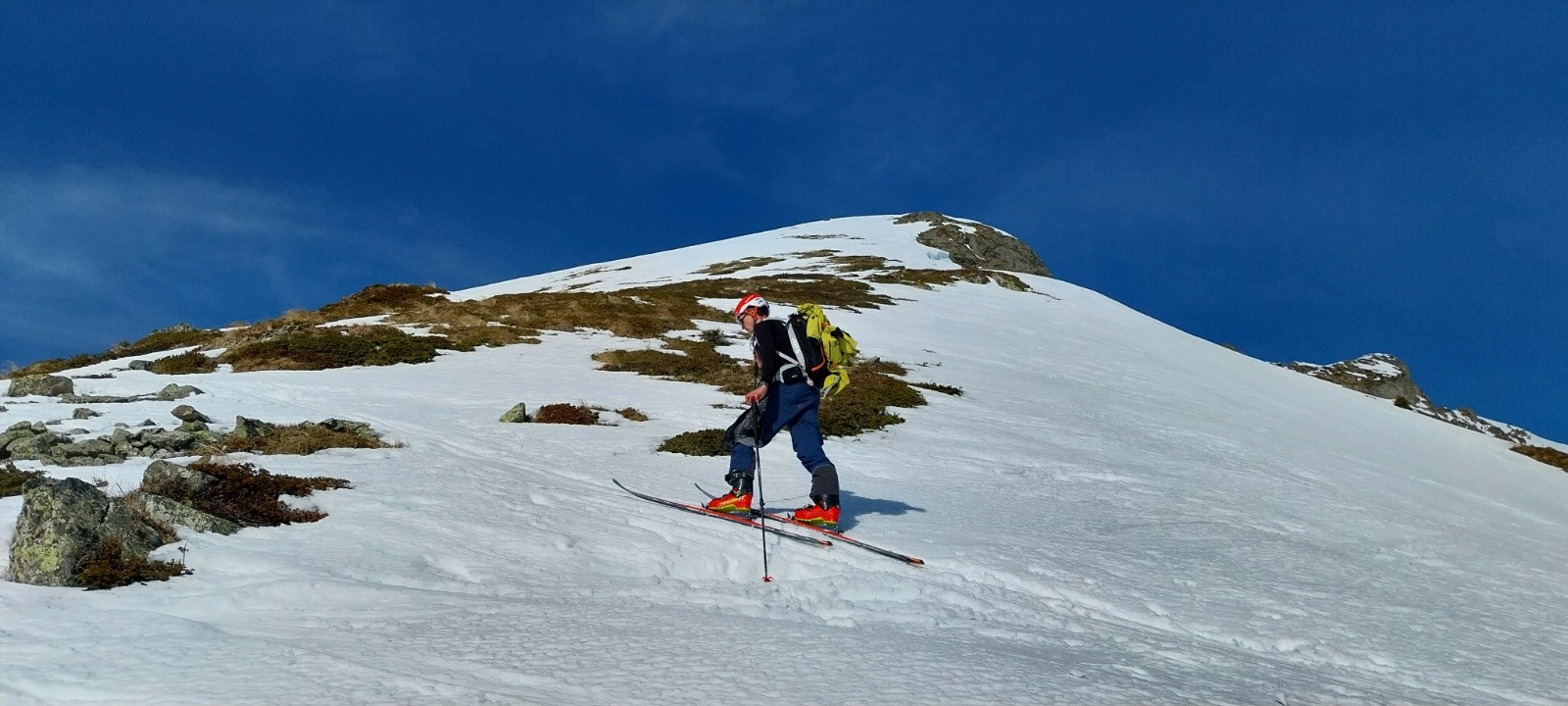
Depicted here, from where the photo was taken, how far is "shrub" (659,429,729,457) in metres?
11.8

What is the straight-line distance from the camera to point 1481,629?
6645 mm

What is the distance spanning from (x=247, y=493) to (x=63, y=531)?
217cm

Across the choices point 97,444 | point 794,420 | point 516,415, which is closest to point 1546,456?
point 794,420

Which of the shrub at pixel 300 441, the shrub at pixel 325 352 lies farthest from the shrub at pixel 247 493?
the shrub at pixel 325 352

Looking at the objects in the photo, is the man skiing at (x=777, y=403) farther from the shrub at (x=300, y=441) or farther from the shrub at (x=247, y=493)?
the shrub at (x=300, y=441)

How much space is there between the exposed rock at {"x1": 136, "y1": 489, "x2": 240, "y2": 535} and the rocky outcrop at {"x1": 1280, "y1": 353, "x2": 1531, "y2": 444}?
255 ft

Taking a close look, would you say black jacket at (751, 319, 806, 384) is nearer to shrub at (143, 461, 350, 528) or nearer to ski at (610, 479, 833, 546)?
ski at (610, 479, 833, 546)

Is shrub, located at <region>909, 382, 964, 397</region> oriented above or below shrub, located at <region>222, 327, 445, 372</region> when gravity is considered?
above

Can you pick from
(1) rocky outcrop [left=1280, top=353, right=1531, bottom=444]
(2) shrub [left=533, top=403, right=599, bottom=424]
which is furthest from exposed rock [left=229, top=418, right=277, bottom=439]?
(1) rocky outcrop [left=1280, top=353, right=1531, bottom=444]

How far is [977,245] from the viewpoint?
82.6 metres

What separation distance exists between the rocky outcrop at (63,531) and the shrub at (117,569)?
0.10ft

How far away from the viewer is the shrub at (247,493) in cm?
620

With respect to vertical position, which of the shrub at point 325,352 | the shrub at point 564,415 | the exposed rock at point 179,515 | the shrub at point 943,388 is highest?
the shrub at point 943,388

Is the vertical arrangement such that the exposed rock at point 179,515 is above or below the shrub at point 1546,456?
below
